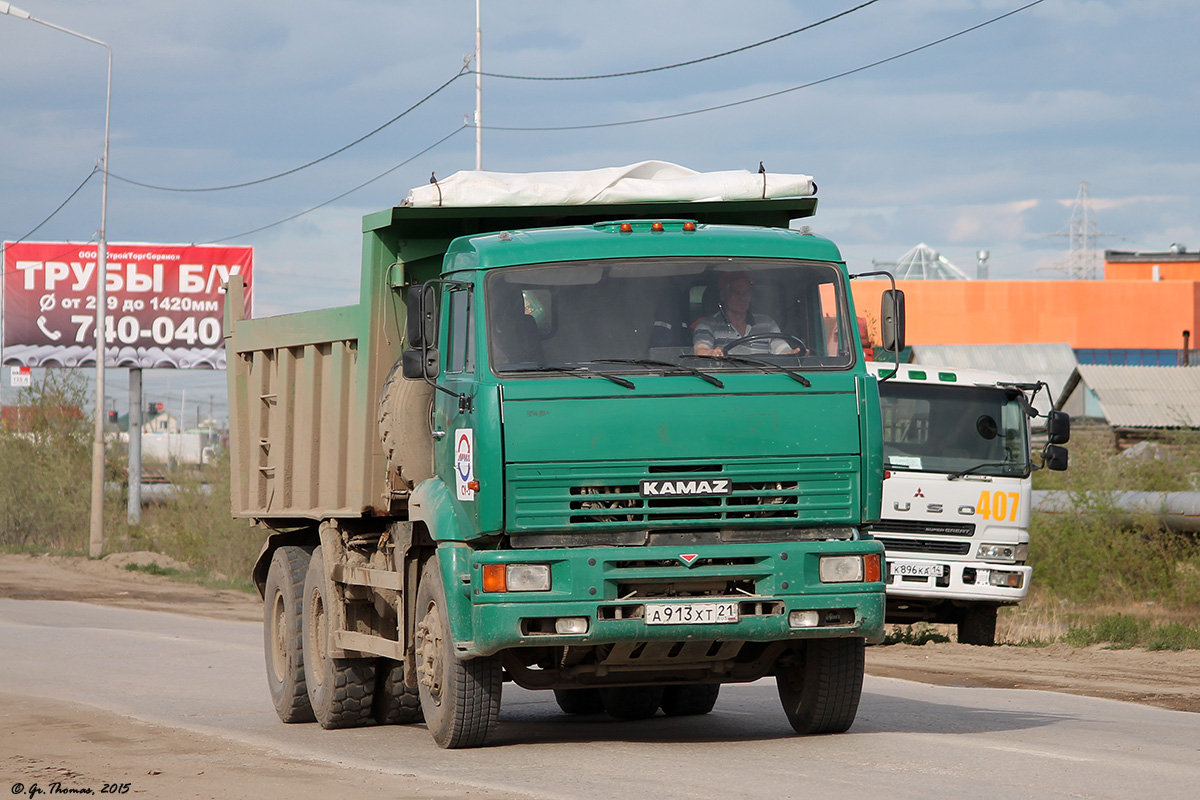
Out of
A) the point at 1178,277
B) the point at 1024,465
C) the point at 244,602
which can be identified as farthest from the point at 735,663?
the point at 1178,277

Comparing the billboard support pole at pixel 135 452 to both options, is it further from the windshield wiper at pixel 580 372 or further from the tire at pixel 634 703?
the windshield wiper at pixel 580 372

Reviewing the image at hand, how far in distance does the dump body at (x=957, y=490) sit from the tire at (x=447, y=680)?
800cm

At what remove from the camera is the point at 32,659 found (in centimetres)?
1530

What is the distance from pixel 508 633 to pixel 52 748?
3.32 m

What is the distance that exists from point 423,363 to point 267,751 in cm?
251

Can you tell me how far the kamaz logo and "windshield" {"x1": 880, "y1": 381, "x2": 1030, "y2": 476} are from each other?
832cm

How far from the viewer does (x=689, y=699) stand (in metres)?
10.9

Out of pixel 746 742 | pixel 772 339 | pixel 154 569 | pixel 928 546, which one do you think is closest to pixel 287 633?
pixel 746 742

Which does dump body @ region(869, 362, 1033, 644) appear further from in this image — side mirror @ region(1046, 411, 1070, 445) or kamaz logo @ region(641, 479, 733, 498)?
kamaz logo @ region(641, 479, 733, 498)

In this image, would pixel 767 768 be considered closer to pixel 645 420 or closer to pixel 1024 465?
pixel 645 420

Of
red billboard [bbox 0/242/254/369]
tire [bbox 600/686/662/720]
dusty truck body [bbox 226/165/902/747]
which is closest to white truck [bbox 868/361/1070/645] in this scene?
tire [bbox 600/686/662/720]

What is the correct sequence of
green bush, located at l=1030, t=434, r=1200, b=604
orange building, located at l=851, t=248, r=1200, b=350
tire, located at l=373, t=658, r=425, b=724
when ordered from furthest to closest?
orange building, located at l=851, t=248, r=1200, b=350 → green bush, located at l=1030, t=434, r=1200, b=604 → tire, located at l=373, t=658, r=425, b=724

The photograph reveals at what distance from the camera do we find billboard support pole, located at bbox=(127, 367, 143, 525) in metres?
38.9

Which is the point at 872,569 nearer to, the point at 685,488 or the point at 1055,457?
the point at 685,488
